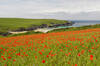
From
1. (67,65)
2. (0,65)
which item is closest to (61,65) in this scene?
(67,65)

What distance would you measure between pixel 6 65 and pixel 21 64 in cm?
62

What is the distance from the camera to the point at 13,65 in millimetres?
4668

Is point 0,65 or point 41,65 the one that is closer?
point 41,65

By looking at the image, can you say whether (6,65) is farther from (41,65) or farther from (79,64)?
(79,64)

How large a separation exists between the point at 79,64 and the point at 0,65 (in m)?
3.10

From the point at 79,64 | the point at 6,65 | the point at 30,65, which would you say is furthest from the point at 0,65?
the point at 79,64

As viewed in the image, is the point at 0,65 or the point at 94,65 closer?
the point at 94,65

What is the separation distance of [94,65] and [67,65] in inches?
37.9

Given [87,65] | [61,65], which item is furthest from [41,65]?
[87,65]

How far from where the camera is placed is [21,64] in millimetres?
4551

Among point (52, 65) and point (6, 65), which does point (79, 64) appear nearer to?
point (52, 65)

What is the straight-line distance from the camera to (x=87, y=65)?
419 centimetres

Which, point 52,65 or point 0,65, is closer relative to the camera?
point 52,65

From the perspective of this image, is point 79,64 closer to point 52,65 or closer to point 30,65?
point 52,65
